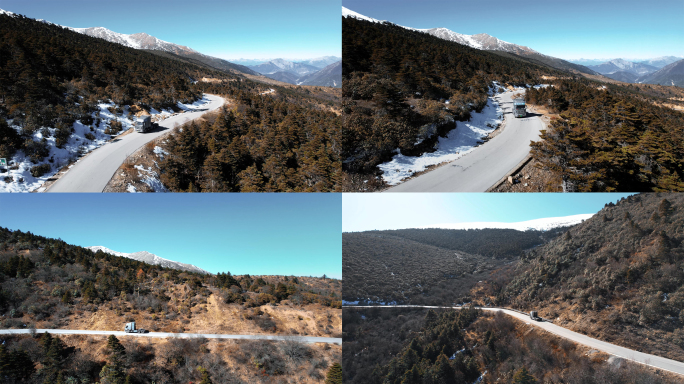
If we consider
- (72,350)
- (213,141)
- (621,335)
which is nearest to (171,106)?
(213,141)

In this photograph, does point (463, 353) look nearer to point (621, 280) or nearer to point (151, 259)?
point (621, 280)

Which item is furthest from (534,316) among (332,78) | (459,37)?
(332,78)

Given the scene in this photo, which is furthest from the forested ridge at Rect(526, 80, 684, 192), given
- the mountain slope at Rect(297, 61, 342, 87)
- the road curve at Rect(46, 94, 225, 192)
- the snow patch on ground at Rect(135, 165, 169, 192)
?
the road curve at Rect(46, 94, 225, 192)

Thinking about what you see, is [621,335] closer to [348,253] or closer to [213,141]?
[348,253]

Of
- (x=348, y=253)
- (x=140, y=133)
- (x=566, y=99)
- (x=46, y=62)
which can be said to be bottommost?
(x=348, y=253)

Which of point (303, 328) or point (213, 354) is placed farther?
point (303, 328)

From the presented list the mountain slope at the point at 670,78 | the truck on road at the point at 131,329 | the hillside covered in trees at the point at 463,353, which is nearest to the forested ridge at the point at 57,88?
the truck on road at the point at 131,329
